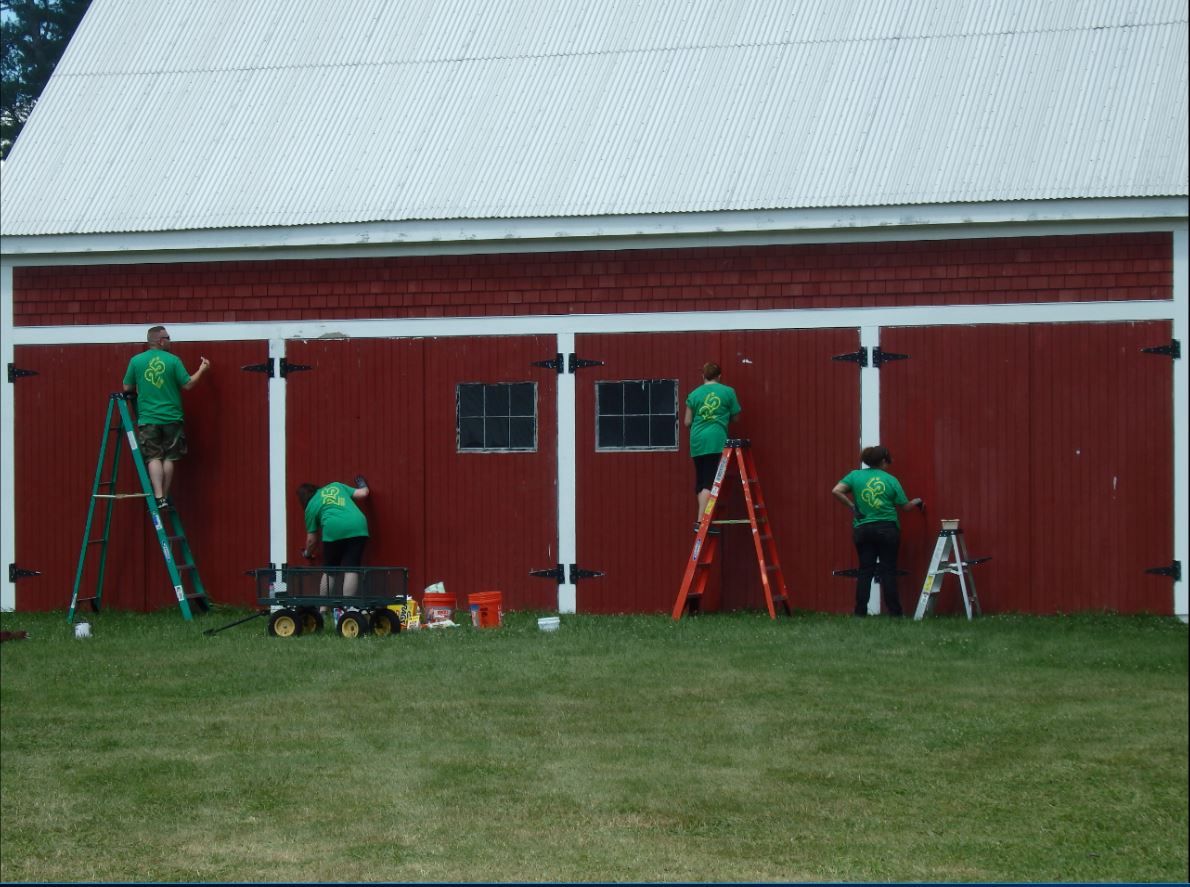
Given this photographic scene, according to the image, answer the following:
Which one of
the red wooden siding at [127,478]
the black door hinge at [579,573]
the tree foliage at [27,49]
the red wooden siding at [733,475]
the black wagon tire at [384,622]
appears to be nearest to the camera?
the black wagon tire at [384,622]

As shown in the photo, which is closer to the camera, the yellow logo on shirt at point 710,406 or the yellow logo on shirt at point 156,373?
the yellow logo on shirt at point 710,406

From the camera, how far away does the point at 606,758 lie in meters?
7.78

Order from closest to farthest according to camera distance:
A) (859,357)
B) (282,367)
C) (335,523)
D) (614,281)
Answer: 1. (859,357)
2. (335,523)
3. (614,281)
4. (282,367)

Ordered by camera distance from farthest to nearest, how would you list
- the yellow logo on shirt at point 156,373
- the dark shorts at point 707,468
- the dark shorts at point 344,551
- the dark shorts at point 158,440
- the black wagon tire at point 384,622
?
the dark shorts at point 158,440
the yellow logo on shirt at point 156,373
the dark shorts at point 344,551
the dark shorts at point 707,468
the black wagon tire at point 384,622

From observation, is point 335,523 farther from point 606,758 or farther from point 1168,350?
point 1168,350

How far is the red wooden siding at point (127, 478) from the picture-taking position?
1361 cm

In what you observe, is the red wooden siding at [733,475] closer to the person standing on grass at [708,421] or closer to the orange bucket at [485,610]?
the person standing on grass at [708,421]

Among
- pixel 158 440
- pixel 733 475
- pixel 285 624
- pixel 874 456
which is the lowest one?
pixel 285 624

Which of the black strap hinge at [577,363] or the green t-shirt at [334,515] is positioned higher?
the black strap hinge at [577,363]

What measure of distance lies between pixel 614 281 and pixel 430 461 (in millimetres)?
1938

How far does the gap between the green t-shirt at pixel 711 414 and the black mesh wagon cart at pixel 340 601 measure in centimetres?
228

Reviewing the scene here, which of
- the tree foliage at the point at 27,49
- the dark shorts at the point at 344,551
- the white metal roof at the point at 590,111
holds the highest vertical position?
the tree foliage at the point at 27,49

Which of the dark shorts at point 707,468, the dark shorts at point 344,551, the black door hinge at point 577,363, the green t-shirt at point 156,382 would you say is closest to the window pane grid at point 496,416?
the black door hinge at point 577,363

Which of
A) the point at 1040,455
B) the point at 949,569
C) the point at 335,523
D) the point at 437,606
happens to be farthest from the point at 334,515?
the point at 1040,455
